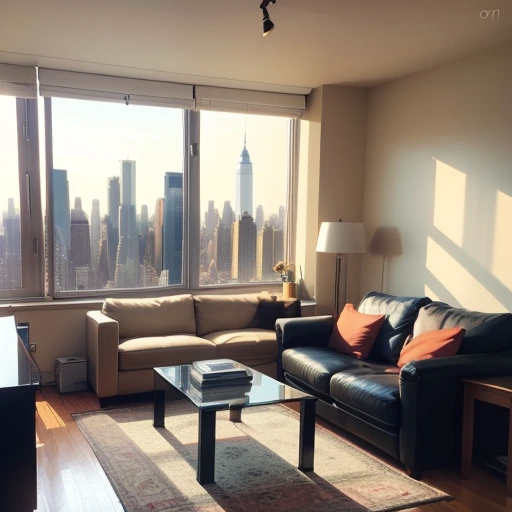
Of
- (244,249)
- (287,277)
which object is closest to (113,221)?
(244,249)

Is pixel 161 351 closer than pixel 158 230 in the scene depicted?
Yes

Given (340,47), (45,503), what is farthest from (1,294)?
(340,47)

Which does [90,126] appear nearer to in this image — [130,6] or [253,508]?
[130,6]

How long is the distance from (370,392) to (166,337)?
6.06ft

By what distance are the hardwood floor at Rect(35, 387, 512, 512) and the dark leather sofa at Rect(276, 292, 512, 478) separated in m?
0.18

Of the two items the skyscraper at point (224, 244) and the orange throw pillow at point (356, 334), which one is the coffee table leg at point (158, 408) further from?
the skyscraper at point (224, 244)

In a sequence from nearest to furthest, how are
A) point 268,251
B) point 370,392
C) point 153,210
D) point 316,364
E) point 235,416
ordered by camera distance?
point 370,392 < point 316,364 < point 235,416 < point 153,210 < point 268,251

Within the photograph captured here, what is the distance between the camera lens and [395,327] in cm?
392

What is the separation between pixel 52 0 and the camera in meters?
3.07

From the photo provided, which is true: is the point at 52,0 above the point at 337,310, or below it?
above

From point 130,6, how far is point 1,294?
100 inches

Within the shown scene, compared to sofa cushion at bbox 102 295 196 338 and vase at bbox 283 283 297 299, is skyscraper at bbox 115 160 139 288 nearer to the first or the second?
sofa cushion at bbox 102 295 196 338

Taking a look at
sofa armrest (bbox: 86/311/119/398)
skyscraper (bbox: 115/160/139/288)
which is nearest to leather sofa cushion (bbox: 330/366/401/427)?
sofa armrest (bbox: 86/311/119/398)

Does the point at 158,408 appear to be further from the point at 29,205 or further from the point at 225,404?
the point at 29,205
